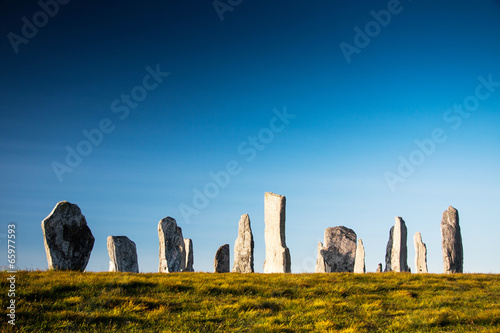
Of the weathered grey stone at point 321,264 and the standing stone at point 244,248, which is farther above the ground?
the standing stone at point 244,248

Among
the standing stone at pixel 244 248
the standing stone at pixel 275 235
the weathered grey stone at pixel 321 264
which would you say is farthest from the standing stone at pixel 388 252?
the standing stone at pixel 244 248

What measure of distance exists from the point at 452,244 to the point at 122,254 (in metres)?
17.8

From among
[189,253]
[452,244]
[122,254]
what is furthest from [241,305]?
[452,244]

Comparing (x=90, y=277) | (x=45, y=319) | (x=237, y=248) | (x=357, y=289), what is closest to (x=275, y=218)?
(x=237, y=248)

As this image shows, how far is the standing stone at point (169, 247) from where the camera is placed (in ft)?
74.9

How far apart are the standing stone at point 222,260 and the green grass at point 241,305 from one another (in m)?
8.77

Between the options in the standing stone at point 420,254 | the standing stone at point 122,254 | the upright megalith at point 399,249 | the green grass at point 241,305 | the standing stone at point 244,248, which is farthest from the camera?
the standing stone at point 420,254

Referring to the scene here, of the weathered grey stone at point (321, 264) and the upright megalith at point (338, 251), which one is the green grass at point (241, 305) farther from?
the weathered grey stone at point (321, 264)

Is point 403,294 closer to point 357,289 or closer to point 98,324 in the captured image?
point 357,289

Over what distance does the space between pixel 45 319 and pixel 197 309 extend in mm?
3474

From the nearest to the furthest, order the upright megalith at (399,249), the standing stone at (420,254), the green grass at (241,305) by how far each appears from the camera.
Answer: the green grass at (241,305) < the upright megalith at (399,249) < the standing stone at (420,254)

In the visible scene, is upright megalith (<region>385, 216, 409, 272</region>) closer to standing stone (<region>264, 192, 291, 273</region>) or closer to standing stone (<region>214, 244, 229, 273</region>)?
standing stone (<region>264, 192, 291, 273</region>)

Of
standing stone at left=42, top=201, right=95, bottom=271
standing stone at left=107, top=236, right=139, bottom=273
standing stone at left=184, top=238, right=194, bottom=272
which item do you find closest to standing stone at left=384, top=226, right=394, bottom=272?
standing stone at left=184, top=238, right=194, bottom=272

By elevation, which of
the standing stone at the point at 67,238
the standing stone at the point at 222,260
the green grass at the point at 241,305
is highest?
the standing stone at the point at 67,238
